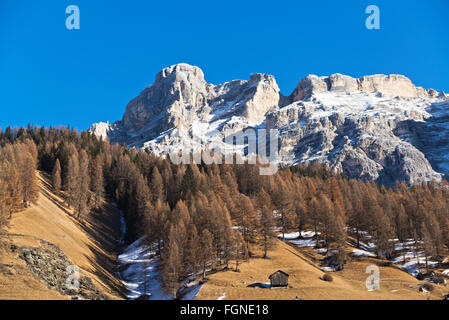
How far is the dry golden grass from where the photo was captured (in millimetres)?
47709

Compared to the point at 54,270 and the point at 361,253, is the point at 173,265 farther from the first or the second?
the point at 361,253

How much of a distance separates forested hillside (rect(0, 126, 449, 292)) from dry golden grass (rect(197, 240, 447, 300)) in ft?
13.0

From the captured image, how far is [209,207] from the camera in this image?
70438mm

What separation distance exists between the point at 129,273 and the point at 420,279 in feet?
A: 195

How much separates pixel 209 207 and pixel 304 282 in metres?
25.5

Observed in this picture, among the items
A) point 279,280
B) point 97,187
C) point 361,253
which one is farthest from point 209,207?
point 97,187

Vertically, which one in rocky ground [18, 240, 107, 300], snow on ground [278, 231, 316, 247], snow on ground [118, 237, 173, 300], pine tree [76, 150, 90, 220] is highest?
pine tree [76, 150, 90, 220]

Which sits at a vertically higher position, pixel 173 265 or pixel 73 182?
pixel 73 182

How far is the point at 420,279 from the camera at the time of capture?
209ft

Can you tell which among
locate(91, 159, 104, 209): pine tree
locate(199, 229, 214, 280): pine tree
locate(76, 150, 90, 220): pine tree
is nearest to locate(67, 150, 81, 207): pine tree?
locate(76, 150, 90, 220): pine tree

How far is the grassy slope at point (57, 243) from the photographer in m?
34.9

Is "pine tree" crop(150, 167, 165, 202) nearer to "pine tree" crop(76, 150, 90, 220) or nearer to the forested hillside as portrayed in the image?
the forested hillside

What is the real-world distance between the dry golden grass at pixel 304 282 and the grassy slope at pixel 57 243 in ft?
60.1

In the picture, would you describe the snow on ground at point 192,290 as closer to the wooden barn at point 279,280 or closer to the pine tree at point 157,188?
the wooden barn at point 279,280
